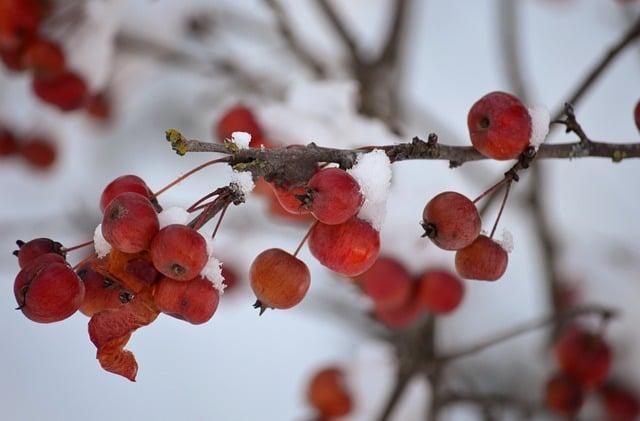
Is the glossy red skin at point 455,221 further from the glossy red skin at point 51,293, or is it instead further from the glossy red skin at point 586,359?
the glossy red skin at point 586,359

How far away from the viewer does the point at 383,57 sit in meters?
1.45

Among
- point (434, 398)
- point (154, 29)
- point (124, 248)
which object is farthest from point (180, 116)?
point (124, 248)

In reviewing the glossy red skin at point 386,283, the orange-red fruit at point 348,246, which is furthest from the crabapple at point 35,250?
the glossy red skin at point 386,283

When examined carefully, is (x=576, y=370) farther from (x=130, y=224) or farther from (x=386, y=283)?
(x=130, y=224)

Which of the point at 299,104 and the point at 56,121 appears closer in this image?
the point at 299,104

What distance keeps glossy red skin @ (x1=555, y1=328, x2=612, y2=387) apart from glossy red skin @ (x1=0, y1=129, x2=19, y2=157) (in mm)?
1023

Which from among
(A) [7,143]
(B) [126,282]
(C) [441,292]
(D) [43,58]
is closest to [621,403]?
(C) [441,292]

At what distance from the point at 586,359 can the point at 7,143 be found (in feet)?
3.49

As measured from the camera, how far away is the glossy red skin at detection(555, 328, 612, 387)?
1087mm

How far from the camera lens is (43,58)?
1.04 meters

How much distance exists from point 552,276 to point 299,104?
0.71m

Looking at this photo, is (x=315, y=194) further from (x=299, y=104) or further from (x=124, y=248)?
(x=299, y=104)

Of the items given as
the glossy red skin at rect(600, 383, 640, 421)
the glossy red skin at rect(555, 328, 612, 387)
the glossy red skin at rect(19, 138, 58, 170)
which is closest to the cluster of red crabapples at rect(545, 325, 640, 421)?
the glossy red skin at rect(555, 328, 612, 387)

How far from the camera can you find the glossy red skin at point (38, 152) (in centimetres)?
137
